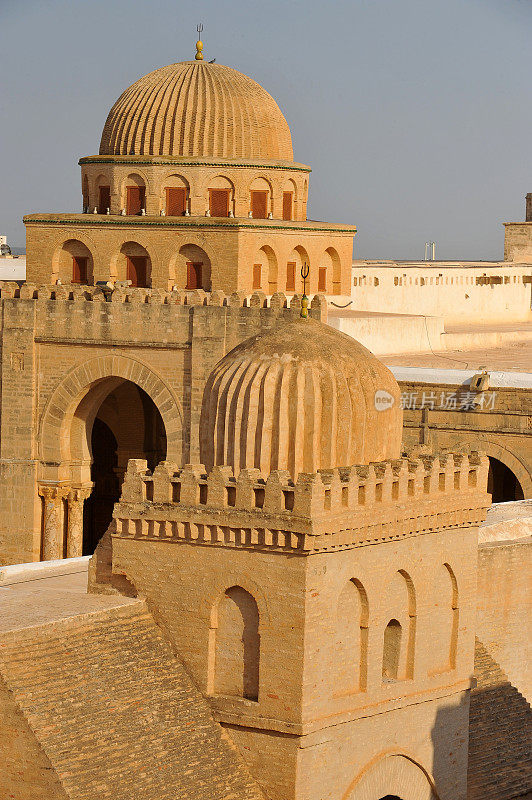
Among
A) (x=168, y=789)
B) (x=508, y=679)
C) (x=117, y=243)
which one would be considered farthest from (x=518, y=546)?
(x=117, y=243)

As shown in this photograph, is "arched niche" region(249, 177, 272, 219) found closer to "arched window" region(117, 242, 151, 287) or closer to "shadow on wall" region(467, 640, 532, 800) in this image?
"arched window" region(117, 242, 151, 287)

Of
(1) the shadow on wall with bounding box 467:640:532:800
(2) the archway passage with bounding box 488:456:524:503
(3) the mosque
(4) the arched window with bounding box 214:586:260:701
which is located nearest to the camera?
(3) the mosque

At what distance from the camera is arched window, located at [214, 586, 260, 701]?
1678 centimetres

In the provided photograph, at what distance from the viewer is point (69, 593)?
1828 centimetres

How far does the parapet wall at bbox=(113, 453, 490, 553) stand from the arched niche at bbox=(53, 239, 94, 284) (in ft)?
49.2

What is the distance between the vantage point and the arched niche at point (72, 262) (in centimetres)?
3228

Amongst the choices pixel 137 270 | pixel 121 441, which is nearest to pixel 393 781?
pixel 121 441

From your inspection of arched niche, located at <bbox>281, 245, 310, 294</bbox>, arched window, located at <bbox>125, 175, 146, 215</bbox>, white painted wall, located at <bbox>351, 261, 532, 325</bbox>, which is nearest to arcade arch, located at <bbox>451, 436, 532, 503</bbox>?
arched niche, located at <bbox>281, 245, 310, 294</bbox>

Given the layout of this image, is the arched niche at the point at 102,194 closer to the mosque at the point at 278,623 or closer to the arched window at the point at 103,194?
the arched window at the point at 103,194

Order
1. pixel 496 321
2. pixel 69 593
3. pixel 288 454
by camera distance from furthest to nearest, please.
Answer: pixel 496 321 → pixel 69 593 → pixel 288 454

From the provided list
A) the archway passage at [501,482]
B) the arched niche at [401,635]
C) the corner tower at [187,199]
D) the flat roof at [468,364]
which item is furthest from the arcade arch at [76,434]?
the arched niche at [401,635]

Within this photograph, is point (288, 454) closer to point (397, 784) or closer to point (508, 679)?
point (397, 784)

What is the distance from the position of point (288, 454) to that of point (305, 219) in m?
17.5

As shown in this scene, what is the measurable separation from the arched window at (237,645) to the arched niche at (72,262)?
16169 mm
